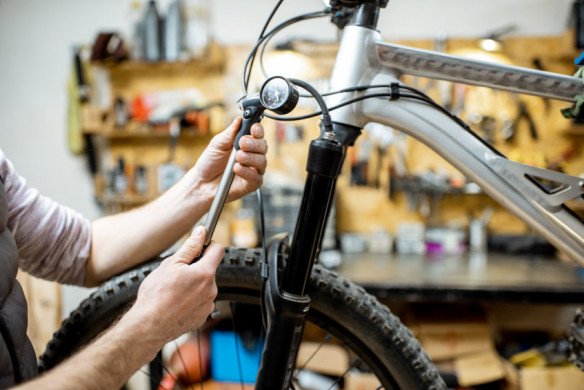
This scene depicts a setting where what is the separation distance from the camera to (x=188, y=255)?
65 cm

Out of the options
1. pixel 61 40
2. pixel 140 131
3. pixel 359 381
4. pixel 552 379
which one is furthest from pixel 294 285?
pixel 61 40

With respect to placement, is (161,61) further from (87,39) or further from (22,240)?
(22,240)

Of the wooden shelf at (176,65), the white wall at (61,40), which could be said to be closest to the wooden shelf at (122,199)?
the white wall at (61,40)

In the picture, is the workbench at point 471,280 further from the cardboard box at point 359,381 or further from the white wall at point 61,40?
the white wall at point 61,40

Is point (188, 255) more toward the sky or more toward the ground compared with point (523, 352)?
more toward the sky

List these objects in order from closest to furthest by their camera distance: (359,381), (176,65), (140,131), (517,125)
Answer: (359,381), (517,125), (140,131), (176,65)

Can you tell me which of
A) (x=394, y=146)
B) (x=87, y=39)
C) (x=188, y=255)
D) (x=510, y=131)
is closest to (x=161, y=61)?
(x=87, y=39)

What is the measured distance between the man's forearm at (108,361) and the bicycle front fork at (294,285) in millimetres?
163

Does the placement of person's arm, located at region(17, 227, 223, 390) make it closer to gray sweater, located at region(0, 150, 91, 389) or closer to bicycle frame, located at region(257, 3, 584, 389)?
bicycle frame, located at region(257, 3, 584, 389)

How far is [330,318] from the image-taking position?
0.78 meters

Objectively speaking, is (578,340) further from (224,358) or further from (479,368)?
(224,358)

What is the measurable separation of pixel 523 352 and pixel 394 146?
1.10 meters

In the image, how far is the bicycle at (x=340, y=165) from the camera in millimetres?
685

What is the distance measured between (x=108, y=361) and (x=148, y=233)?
0.31 meters
